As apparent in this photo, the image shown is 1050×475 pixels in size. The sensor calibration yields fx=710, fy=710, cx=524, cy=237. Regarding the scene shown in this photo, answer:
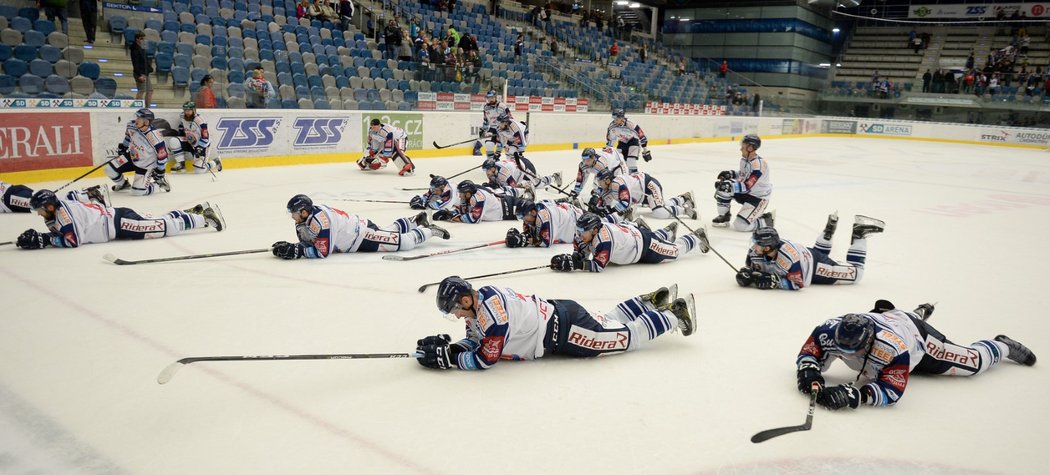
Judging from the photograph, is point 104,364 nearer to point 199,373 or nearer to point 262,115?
point 199,373

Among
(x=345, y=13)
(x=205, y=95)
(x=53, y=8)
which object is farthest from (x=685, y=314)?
(x=345, y=13)

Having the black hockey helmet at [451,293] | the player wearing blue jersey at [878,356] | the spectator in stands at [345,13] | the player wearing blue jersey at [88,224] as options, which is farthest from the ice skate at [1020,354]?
the spectator in stands at [345,13]

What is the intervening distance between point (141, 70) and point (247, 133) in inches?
83.1

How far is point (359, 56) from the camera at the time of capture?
1828cm

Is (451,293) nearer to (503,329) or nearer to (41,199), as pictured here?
(503,329)

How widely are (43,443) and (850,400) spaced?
4.00 meters

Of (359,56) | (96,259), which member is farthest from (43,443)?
(359,56)

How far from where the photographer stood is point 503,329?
405 cm

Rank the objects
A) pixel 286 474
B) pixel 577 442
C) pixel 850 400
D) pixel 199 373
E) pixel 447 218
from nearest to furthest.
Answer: pixel 286 474, pixel 577 442, pixel 850 400, pixel 199 373, pixel 447 218

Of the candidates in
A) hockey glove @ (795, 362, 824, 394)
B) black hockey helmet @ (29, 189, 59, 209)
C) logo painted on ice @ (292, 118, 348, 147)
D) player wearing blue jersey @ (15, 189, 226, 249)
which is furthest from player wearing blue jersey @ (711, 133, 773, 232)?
logo painted on ice @ (292, 118, 348, 147)

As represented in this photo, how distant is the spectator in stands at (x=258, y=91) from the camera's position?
14.0 m

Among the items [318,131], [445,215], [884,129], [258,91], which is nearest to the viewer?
[445,215]

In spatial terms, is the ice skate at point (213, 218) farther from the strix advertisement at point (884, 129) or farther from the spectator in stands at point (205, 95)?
the strix advertisement at point (884, 129)

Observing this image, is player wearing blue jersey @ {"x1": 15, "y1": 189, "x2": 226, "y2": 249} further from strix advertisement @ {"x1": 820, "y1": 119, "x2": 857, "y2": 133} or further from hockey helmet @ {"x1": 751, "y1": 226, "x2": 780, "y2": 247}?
strix advertisement @ {"x1": 820, "y1": 119, "x2": 857, "y2": 133}
